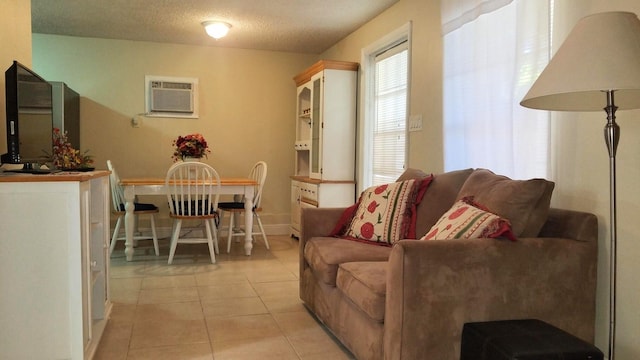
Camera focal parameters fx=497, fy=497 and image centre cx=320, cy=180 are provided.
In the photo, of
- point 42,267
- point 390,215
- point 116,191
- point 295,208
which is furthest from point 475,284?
point 295,208

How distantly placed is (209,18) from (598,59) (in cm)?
396

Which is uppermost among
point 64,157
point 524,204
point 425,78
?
point 425,78

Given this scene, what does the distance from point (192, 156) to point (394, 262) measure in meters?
3.42

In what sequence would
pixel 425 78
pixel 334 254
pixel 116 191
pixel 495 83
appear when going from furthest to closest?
1. pixel 116 191
2. pixel 425 78
3. pixel 495 83
4. pixel 334 254

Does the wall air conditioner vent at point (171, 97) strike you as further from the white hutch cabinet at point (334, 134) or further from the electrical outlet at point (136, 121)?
the white hutch cabinet at point (334, 134)

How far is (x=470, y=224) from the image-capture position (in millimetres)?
2174

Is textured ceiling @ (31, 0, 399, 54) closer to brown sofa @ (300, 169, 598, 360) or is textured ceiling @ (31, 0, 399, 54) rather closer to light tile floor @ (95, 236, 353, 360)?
light tile floor @ (95, 236, 353, 360)

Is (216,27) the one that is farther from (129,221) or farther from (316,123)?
(129,221)

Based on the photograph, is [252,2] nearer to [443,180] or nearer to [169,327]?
[443,180]

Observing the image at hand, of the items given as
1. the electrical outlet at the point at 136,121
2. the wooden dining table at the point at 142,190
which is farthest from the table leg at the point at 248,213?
the electrical outlet at the point at 136,121

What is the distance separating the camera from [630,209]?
2105 mm

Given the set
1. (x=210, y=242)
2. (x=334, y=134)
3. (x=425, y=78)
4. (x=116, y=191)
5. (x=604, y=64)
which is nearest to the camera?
(x=604, y=64)

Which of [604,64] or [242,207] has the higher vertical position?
[604,64]

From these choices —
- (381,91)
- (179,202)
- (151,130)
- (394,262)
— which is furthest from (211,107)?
(394,262)
